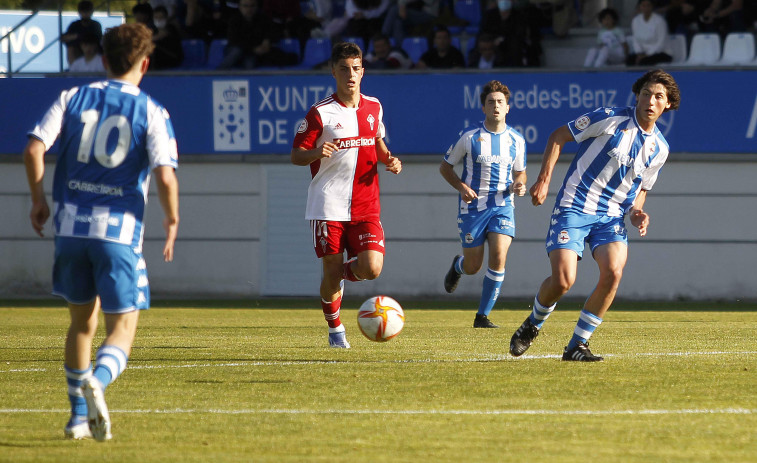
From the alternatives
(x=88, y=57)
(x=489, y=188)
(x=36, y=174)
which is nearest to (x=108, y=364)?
(x=36, y=174)

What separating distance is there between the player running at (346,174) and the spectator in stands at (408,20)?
31.5ft

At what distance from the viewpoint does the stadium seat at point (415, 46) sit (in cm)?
1812

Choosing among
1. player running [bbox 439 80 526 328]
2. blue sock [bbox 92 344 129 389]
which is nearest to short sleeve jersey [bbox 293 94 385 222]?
player running [bbox 439 80 526 328]

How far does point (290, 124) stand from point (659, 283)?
19.7 feet

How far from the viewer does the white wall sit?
55.1ft

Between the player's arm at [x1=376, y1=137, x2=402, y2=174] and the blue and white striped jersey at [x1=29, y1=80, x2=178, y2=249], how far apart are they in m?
3.68

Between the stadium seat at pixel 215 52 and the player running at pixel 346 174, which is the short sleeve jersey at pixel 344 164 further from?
the stadium seat at pixel 215 52

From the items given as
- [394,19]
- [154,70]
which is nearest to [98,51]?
[154,70]

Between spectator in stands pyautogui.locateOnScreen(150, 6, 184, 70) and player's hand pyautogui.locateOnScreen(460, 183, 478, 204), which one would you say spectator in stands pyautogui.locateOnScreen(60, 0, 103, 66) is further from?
player's hand pyautogui.locateOnScreen(460, 183, 478, 204)

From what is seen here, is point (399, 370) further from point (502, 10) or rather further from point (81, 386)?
point (502, 10)

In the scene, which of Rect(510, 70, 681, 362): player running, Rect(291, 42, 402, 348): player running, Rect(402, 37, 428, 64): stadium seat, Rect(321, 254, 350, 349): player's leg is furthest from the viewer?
Rect(402, 37, 428, 64): stadium seat

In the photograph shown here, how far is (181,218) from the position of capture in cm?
1789

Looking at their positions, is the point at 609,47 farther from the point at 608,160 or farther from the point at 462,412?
the point at 462,412

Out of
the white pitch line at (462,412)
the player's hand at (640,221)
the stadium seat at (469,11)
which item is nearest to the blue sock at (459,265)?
the player's hand at (640,221)
